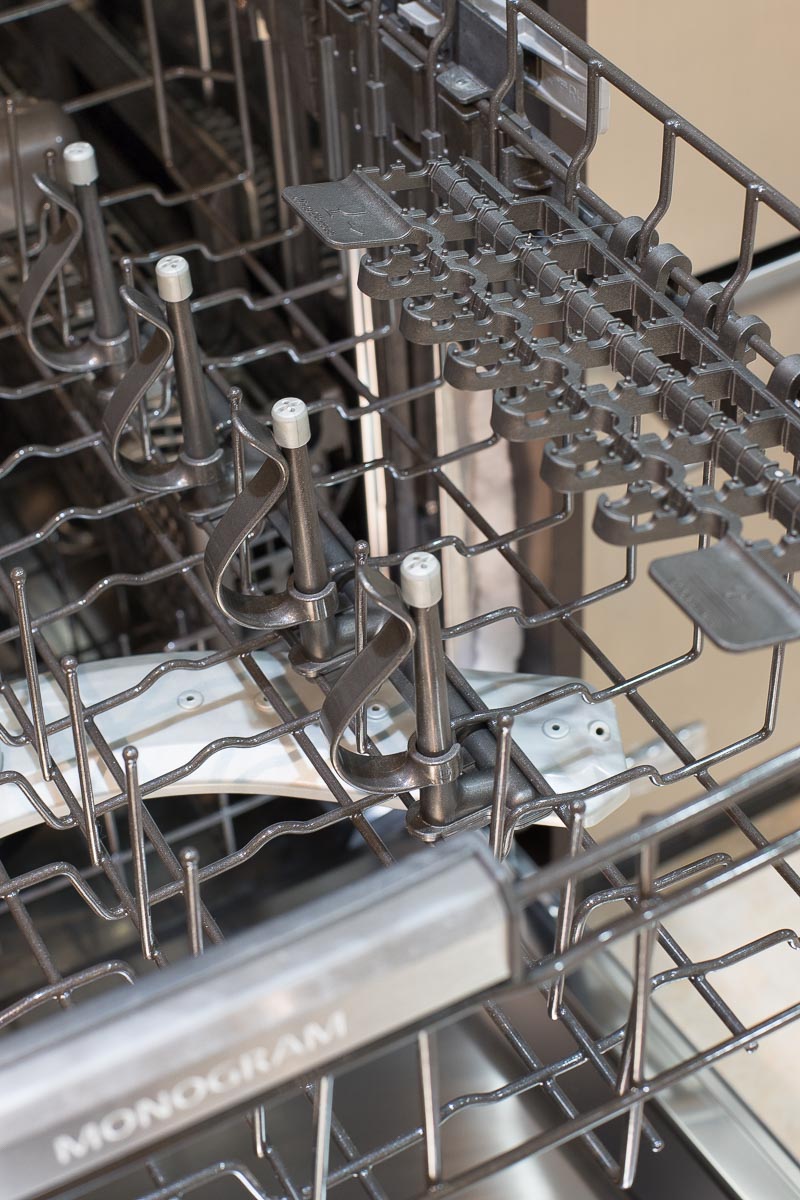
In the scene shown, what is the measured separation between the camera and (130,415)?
63 cm

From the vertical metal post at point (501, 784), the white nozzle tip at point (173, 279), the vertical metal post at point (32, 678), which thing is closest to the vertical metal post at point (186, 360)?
the white nozzle tip at point (173, 279)

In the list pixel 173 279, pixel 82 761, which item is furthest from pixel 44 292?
pixel 82 761

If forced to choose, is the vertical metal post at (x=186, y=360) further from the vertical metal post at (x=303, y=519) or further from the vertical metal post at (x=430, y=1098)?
the vertical metal post at (x=430, y=1098)

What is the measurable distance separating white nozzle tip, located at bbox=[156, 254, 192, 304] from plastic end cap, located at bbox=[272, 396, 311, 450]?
85 millimetres

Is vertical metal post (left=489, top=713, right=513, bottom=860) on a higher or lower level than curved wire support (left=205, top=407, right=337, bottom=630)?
A: lower

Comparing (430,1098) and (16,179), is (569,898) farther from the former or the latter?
(16,179)

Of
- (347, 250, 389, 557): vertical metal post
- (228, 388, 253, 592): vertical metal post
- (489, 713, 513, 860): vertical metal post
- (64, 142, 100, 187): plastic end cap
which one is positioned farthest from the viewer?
(347, 250, 389, 557): vertical metal post

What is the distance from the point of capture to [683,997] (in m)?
1.13

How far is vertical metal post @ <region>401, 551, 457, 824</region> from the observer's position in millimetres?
466

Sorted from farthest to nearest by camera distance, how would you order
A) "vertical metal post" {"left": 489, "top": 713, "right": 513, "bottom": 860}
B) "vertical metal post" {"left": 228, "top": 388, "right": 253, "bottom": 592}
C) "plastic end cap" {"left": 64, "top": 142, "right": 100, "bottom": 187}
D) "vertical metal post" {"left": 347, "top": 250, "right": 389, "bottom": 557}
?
1. "vertical metal post" {"left": 347, "top": 250, "right": 389, "bottom": 557}
2. "plastic end cap" {"left": 64, "top": 142, "right": 100, "bottom": 187}
3. "vertical metal post" {"left": 228, "top": 388, "right": 253, "bottom": 592}
4. "vertical metal post" {"left": 489, "top": 713, "right": 513, "bottom": 860}

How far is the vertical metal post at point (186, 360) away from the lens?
584 mm

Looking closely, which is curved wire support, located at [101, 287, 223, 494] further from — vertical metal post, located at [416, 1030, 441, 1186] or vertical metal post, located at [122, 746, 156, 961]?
vertical metal post, located at [416, 1030, 441, 1186]

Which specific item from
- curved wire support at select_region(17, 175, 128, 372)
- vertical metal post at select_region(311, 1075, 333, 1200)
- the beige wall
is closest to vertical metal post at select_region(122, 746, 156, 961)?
vertical metal post at select_region(311, 1075, 333, 1200)

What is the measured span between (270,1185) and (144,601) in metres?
0.45
